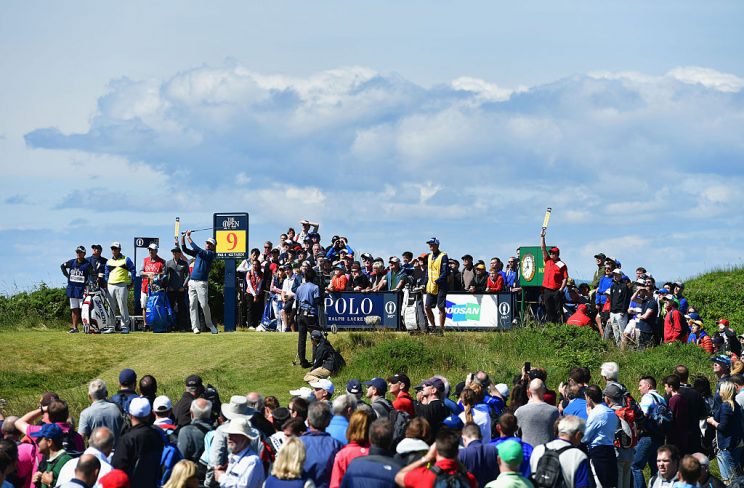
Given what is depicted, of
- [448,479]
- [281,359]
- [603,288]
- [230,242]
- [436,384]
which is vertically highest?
[230,242]

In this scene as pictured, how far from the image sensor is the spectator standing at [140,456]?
393 inches

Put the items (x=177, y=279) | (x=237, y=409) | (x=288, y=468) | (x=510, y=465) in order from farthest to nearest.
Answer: (x=177, y=279) < (x=237, y=409) < (x=288, y=468) < (x=510, y=465)

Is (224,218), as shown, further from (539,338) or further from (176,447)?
(176,447)

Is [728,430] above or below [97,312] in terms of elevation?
below

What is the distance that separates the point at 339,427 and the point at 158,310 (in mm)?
15424

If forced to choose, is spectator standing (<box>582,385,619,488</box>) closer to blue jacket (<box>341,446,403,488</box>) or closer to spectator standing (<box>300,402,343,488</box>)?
spectator standing (<box>300,402,343,488</box>)

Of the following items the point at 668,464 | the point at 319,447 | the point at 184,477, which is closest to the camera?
the point at 184,477

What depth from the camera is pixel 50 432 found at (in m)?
10.1

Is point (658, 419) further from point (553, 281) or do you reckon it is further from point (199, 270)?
point (199, 270)

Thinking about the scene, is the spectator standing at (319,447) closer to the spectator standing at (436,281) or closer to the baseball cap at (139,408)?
the baseball cap at (139,408)

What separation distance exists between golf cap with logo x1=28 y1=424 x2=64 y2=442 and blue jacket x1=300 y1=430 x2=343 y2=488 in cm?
216

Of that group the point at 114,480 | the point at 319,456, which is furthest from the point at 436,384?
the point at 114,480

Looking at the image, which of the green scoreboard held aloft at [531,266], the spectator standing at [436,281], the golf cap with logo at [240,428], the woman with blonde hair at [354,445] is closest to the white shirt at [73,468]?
the golf cap with logo at [240,428]

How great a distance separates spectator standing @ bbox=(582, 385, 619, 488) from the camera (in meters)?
11.8
